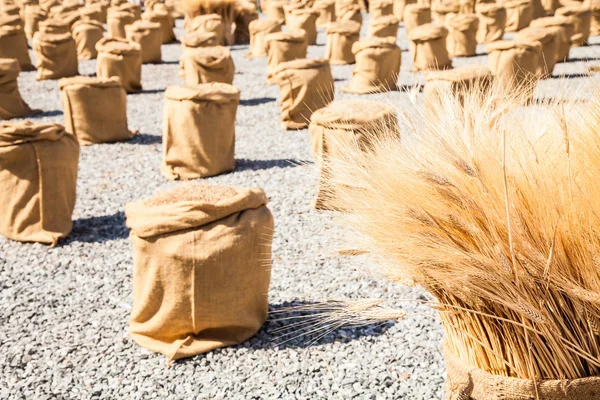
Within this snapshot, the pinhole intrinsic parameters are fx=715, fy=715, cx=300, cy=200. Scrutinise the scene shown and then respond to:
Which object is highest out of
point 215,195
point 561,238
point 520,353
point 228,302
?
point 561,238

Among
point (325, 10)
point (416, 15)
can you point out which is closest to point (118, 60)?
point (416, 15)

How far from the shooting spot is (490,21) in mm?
11406

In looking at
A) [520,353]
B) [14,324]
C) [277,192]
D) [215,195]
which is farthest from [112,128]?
[520,353]

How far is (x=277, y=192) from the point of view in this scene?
5289 mm

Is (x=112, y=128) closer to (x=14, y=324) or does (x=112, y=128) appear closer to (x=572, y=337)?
(x=14, y=324)

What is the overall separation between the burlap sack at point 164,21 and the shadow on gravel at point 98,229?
8443mm

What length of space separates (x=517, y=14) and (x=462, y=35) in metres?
2.20

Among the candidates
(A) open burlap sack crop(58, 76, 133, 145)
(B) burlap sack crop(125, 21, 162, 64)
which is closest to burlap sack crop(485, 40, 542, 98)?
(A) open burlap sack crop(58, 76, 133, 145)

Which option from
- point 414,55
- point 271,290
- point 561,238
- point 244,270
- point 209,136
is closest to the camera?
point 561,238

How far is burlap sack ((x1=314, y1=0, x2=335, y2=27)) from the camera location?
1394 cm

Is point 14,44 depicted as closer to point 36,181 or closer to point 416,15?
point 416,15

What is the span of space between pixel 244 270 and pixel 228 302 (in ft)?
0.53

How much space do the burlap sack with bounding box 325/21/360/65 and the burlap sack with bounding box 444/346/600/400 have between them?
30.7 ft

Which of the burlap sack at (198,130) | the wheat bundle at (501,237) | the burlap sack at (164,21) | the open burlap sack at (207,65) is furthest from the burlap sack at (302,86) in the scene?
the burlap sack at (164,21)
